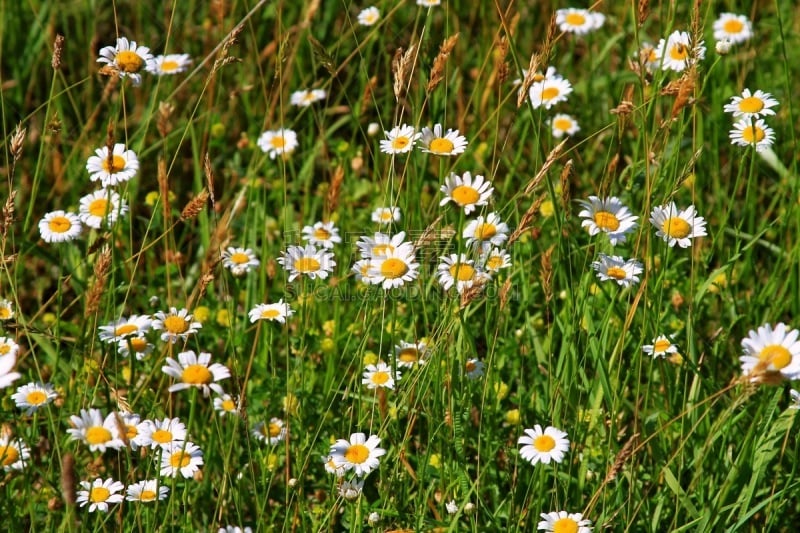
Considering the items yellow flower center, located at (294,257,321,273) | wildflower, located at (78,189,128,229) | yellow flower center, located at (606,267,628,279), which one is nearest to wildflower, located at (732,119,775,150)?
yellow flower center, located at (606,267,628,279)

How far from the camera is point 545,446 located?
2.04m

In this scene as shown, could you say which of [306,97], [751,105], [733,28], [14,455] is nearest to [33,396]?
[14,455]

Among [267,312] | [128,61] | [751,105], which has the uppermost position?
[751,105]

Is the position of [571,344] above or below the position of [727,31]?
below

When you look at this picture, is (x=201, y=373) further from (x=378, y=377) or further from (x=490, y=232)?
(x=490, y=232)

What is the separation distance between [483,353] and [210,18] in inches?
88.6

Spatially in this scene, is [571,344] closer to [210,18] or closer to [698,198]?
[698,198]

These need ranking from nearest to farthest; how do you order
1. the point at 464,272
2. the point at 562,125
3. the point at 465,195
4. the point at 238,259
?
1. the point at 465,195
2. the point at 464,272
3. the point at 238,259
4. the point at 562,125

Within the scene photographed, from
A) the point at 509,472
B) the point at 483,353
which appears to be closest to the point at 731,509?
the point at 509,472

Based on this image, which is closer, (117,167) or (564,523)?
(564,523)

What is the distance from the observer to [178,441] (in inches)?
80.5

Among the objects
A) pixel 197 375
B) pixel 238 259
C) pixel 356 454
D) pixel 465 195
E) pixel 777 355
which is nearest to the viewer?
pixel 777 355

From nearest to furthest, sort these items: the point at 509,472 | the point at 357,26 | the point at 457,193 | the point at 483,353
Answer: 1. the point at 457,193
2. the point at 509,472
3. the point at 483,353
4. the point at 357,26

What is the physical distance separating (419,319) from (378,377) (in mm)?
552
